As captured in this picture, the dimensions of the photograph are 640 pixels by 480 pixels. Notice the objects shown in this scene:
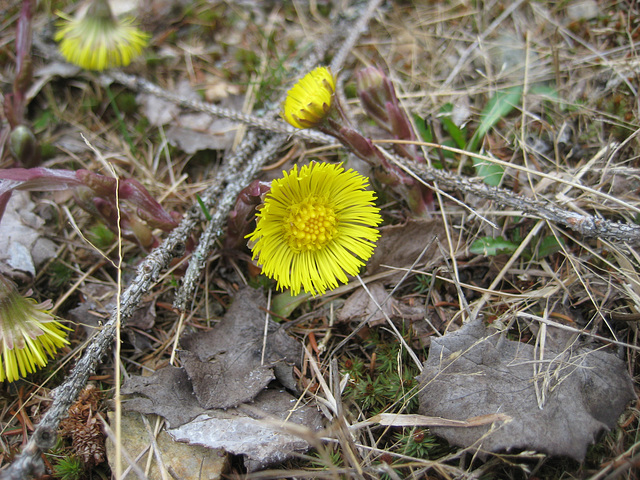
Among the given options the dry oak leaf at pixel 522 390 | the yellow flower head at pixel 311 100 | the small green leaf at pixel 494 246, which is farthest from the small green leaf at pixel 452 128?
the dry oak leaf at pixel 522 390

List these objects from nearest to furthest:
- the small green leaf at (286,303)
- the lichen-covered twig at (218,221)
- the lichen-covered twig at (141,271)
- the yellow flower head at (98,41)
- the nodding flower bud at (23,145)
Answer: the lichen-covered twig at (141,271) < the lichen-covered twig at (218,221) < the small green leaf at (286,303) < the nodding flower bud at (23,145) < the yellow flower head at (98,41)

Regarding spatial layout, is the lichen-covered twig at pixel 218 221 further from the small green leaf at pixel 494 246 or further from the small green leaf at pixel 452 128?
the small green leaf at pixel 494 246

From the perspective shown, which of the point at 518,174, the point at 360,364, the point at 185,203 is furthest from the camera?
the point at 185,203

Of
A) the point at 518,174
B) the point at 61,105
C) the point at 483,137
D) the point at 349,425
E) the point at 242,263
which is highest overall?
the point at 61,105

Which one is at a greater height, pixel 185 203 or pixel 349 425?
pixel 185 203

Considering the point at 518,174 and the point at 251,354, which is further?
the point at 518,174

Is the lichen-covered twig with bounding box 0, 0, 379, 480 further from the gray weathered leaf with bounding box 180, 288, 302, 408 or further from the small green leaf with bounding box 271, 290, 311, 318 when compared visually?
the small green leaf with bounding box 271, 290, 311, 318

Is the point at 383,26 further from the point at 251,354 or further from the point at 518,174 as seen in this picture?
the point at 251,354

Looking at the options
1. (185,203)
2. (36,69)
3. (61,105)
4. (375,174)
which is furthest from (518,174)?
(36,69)
